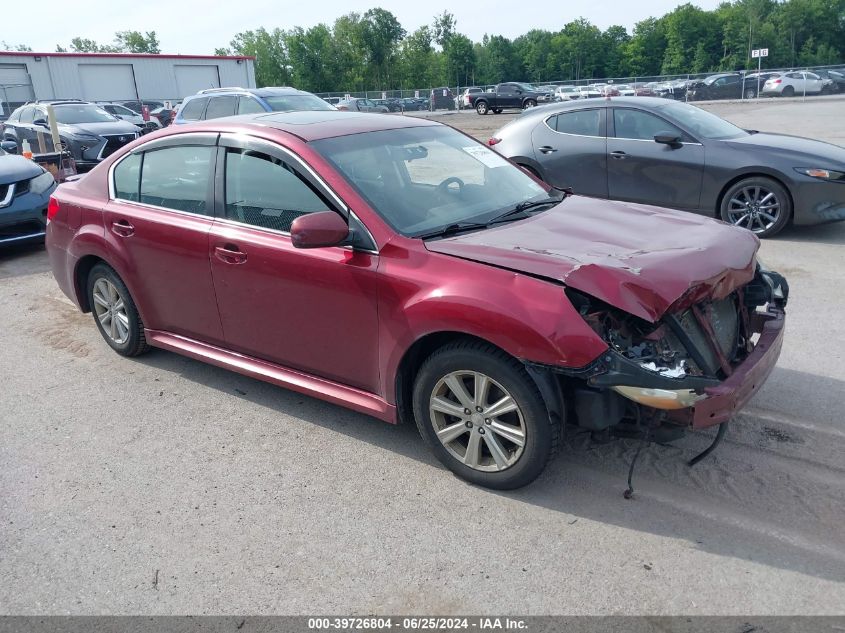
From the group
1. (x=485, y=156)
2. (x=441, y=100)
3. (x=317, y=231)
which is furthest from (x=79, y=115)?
(x=441, y=100)

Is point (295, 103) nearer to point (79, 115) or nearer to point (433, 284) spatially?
point (79, 115)

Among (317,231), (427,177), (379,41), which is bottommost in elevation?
(317,231)

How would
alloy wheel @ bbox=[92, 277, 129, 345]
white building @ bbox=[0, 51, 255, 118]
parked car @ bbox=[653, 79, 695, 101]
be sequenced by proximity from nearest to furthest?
1. alloy wheel @ bbox=[92, 277, 129, 345]
2. white building @ bbox=[0, 51, 255, 118]
3. parked car @ bbox=[653, 79, 695, 101]

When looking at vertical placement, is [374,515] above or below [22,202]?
below

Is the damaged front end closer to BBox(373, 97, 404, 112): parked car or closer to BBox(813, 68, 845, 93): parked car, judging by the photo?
BBox(813, 68, 845, 93): parked car

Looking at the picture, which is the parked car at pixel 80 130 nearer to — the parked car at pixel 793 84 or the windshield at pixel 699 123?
the windshield at pixel 699 123

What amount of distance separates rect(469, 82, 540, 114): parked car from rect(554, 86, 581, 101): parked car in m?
4.46

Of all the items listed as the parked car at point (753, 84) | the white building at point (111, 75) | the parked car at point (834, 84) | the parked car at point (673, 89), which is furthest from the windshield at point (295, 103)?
the parked car at point (834, 84)

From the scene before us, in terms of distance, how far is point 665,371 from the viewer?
3135 mm

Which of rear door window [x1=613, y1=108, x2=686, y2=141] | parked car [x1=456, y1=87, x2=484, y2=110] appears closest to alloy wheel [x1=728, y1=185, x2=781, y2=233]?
rear door window [x1=613, y1=108, x2=686, y2=141]

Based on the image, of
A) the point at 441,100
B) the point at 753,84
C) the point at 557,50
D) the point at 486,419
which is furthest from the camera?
the point at 557,50

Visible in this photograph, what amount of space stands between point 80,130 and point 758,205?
593 inches

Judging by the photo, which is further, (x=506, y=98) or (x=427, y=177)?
(x=506, y=98)

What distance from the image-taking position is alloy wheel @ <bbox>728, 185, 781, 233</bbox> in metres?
7.97
